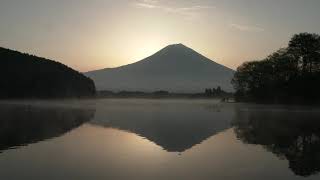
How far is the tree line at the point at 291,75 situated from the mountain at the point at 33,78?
57903mm

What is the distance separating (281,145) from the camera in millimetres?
19188

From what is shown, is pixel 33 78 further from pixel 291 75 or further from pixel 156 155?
pixel 156 155

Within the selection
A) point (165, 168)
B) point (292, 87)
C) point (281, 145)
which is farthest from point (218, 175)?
point (292, 87)

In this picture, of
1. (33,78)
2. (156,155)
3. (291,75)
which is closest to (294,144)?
(156,155)

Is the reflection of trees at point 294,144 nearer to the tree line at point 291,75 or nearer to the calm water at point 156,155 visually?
the calm water at point 156,155

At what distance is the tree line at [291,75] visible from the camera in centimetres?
5956

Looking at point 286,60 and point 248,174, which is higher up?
point 286,60

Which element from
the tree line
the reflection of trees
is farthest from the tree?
the reflection of trees

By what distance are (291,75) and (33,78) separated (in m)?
68.5

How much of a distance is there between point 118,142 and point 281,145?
645 cm

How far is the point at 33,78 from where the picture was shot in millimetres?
114062

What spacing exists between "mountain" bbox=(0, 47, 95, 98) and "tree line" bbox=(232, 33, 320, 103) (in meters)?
57.9

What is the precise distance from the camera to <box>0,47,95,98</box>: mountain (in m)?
108

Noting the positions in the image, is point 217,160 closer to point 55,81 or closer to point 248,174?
point 248,174
